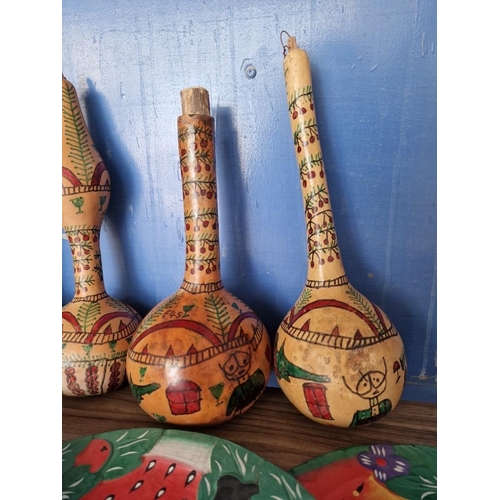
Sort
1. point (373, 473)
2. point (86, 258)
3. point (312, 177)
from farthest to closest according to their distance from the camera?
point (86, 258)
point (312, 177)
point (373, 473)

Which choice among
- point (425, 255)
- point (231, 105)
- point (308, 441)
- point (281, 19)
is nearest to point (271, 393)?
point (308, 441)

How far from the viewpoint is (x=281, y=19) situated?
712mm

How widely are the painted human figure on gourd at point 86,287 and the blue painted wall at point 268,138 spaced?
0.08 meters

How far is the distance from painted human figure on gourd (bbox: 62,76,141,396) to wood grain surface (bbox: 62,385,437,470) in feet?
0.13

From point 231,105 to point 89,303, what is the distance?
47cm

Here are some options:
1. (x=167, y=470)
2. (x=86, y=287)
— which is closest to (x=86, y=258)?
(x=86, y=287)

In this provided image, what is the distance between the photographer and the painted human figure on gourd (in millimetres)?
717

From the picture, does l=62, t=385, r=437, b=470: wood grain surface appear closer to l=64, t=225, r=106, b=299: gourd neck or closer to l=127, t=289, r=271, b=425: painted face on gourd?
l=127, t=289, r=271, b=425: painted face on gourd

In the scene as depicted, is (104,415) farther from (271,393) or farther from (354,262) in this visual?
(354,262)

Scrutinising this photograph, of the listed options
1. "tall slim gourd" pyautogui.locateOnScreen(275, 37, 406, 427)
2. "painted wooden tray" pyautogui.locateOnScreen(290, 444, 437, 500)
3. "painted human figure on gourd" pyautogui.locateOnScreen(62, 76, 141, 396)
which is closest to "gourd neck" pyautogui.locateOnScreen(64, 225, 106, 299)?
"painted human figure on gourd" pyautogui.locateOnScreen(62, 76, 141, 396)

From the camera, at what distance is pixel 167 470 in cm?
56

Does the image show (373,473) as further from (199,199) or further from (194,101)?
(194,101)

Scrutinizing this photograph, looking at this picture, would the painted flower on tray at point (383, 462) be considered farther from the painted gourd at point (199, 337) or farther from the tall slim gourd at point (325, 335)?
the painted gourd at point (199, 337)

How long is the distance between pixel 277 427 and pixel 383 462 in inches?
6.9
